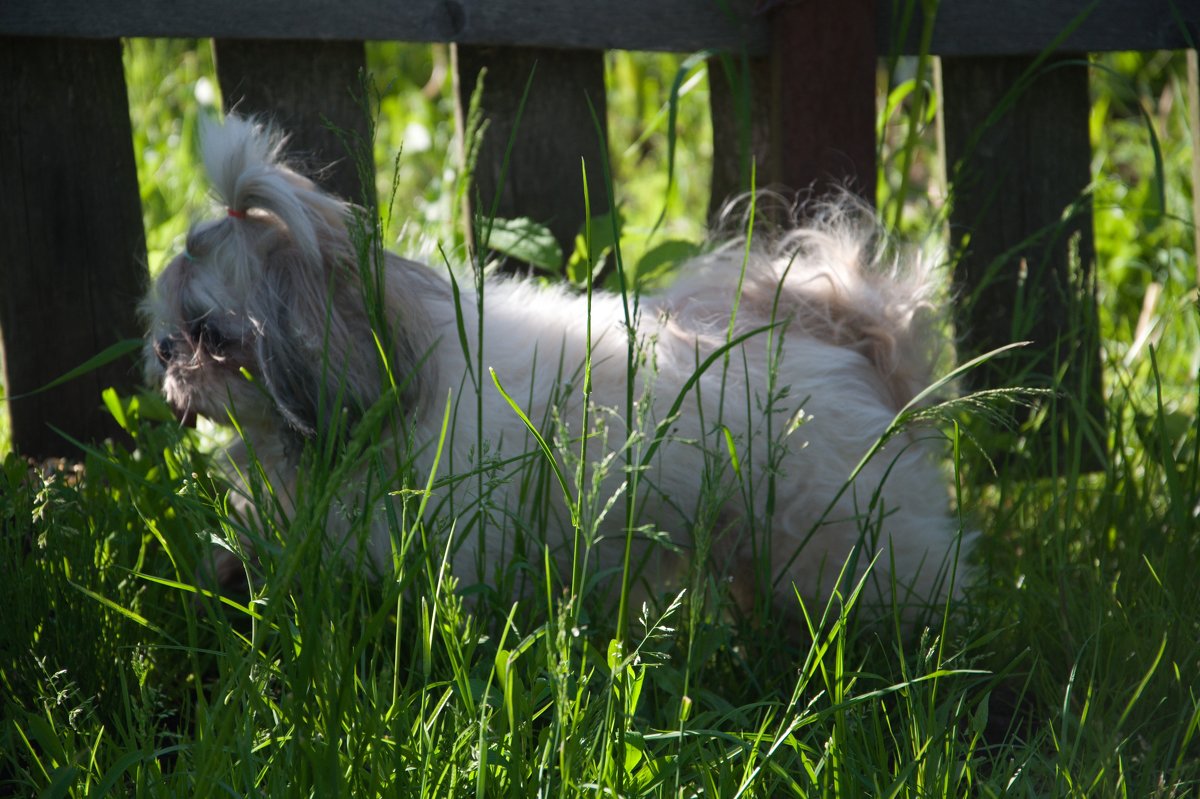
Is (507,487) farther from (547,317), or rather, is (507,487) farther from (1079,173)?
(1079,173)

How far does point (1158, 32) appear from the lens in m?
2.68

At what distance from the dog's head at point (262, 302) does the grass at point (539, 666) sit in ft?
0.47

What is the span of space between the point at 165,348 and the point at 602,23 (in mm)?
1156

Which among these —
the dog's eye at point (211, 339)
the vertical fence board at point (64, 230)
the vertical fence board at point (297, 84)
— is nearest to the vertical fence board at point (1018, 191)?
the vertical fence board at point (297, 84)

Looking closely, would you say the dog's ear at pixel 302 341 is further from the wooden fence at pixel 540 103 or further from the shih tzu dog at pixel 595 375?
the wooden fence at pixel 540 103

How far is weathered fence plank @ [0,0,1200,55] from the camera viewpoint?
222cm

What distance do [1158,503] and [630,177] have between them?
9.88 ft

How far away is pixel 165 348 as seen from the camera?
76.0 inches

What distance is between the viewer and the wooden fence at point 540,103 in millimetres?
2297

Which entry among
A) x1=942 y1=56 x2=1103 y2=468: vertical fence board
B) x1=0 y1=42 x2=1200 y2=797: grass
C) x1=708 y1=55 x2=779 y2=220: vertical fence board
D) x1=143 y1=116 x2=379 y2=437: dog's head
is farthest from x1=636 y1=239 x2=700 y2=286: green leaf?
x1=143 y1=116 x2=379 y2=437: dog's head

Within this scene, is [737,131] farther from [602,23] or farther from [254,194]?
[254,194]

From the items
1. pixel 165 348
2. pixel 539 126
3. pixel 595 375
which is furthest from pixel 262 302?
pixel 539 126

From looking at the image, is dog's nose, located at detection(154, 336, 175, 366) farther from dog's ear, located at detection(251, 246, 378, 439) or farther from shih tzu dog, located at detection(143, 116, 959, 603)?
dog's ear, located at detection(251, 246, 378, 439)

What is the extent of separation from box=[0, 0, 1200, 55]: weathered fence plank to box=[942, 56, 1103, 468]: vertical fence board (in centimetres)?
10
